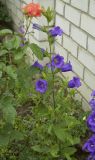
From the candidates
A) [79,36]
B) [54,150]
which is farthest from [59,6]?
[54,150]

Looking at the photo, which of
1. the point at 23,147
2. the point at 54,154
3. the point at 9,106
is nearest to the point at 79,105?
the point at 23,147

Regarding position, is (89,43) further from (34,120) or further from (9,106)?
(9,106)

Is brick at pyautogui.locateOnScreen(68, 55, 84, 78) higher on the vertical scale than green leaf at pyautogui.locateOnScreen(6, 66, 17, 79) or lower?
lower

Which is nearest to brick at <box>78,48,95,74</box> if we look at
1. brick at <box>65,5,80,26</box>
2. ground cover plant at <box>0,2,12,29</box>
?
brick at <box>65,5,80,26</box>

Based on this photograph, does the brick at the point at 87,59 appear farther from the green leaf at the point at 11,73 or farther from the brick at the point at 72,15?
the green leaf at the point at 11,73

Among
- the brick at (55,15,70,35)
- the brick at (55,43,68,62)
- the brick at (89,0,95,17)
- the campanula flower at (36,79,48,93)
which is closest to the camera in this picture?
the campanula flower at (36,79,48,93)

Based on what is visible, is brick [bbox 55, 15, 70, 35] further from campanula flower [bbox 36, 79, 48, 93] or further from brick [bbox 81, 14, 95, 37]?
campanula flower [bbox 36, 79, 48, 93]

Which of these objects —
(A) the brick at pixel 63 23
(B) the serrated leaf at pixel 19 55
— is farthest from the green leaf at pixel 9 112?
(A) the brick at pixel 63 23
